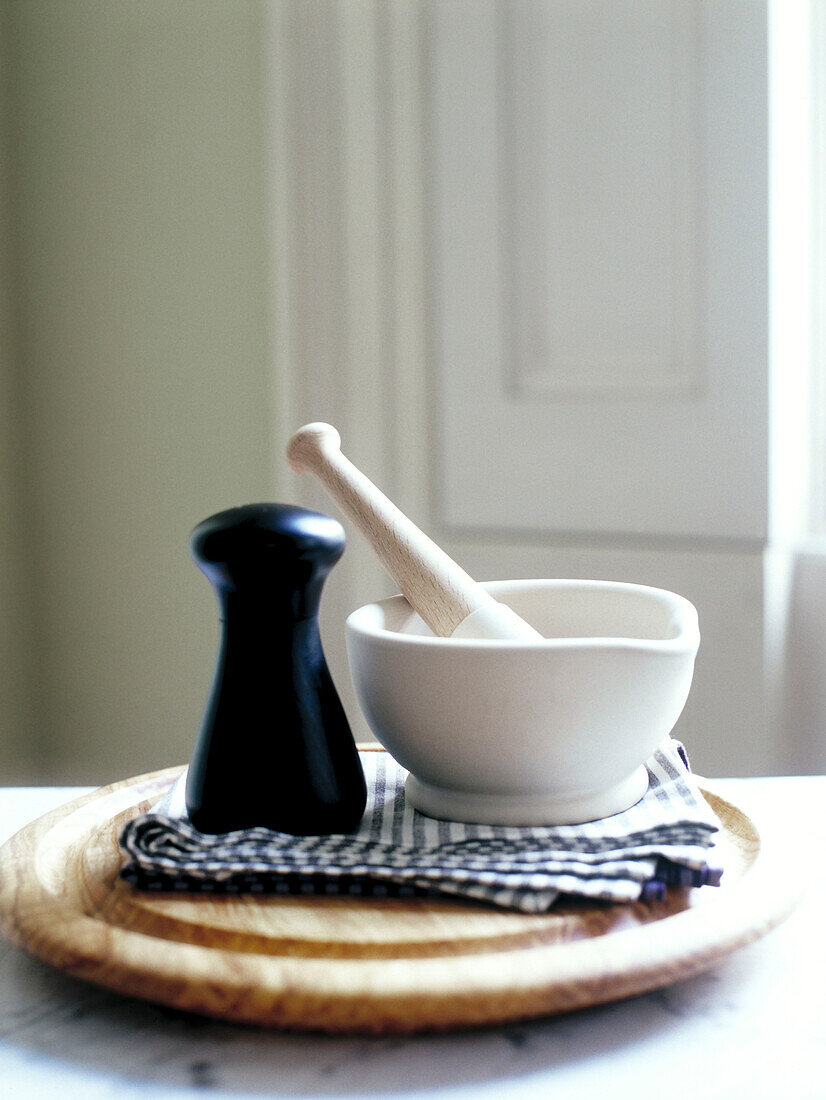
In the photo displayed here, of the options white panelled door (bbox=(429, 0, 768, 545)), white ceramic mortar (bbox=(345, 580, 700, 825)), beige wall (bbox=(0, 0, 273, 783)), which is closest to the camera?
white ceramic mortar (bbox=(345, 580, 700, 825))

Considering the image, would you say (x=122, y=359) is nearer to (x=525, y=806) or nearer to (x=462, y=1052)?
(x=525, y=806)

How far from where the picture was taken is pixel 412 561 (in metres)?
0.62

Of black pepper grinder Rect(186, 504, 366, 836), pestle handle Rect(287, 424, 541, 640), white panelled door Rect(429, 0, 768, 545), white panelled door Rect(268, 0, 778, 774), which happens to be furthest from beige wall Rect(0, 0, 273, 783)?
black pepper grinder Rect(186, 504, 366, 836)

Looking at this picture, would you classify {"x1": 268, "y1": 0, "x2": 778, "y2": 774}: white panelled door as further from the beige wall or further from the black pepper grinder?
the black pepper grinder

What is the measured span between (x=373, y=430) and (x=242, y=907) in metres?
1.08

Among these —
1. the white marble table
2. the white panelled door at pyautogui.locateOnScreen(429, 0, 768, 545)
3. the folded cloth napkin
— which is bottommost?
the white marble table

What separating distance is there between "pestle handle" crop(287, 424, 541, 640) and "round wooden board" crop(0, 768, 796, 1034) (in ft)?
0.54

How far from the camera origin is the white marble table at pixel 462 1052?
37 centimetres

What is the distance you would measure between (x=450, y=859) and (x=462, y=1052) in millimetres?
99

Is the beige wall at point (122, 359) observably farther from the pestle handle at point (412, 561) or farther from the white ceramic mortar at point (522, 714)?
the white ceramic mortar at point (522, 714)

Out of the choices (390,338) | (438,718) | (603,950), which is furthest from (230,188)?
(603,950)

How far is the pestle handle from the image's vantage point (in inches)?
23.5

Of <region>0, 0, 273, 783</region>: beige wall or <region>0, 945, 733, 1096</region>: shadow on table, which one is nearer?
<region>0, 945, 733, 1096</region>: shadow on table

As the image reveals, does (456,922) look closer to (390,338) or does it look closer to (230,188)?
(390,338)
